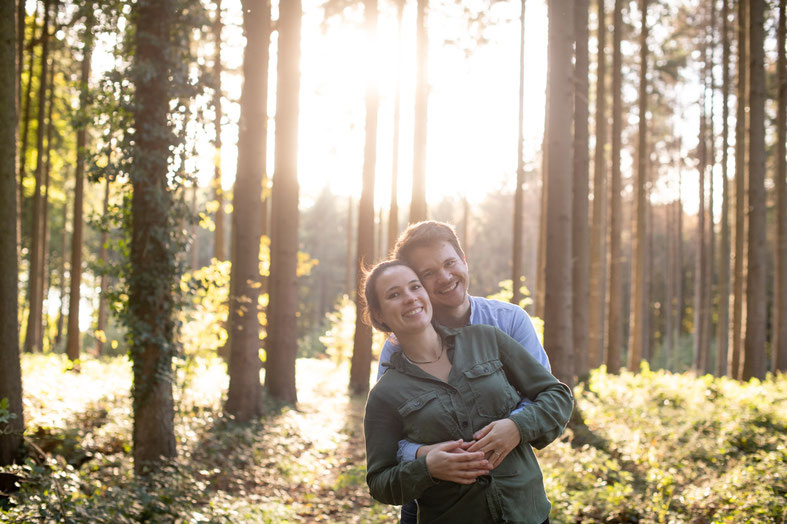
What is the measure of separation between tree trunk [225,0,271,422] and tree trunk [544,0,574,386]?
16.8ft

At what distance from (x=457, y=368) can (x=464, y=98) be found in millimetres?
19875

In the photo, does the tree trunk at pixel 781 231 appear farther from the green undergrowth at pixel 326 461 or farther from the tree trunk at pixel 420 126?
the tree trunk at pixel 420 126

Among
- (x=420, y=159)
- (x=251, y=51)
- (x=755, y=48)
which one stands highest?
(x=755, y=48)

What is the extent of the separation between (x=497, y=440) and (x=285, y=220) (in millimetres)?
10482

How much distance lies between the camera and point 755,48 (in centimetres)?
1466

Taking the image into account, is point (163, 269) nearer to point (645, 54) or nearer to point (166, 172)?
point (166, 172)

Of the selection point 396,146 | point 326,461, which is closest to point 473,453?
point 326,461

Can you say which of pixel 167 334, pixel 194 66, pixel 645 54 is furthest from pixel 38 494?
pixel 645 54

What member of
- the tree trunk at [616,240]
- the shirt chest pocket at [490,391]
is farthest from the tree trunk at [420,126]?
the shirt chest pocket at [490,391]

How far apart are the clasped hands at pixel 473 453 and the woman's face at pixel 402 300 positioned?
57 centimetres

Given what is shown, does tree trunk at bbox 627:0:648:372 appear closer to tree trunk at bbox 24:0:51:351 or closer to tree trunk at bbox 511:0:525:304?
tree trunk at bbox 511:0:525:304

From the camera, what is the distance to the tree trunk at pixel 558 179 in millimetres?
8633

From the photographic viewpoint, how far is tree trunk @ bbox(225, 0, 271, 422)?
11.1 meters

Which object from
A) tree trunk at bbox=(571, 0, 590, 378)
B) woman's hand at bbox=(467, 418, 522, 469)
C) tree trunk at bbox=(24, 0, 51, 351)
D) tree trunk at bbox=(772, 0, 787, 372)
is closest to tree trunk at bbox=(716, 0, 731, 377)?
tree trunk at bbox=(772, 0, 787, 372)
